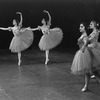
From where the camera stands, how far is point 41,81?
15.0ft

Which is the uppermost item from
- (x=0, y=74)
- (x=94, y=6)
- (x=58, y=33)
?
(x=94, y=6)

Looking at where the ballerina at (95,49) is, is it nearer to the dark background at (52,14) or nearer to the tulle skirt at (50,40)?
the tulle skirt at (50,40)

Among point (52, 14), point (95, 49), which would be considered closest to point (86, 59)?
point (95, 49)

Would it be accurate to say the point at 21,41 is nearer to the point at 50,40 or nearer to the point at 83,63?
the point at 50,40

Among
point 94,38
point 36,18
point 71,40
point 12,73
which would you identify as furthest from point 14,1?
point 94,38

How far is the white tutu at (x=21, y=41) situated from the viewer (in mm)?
5742

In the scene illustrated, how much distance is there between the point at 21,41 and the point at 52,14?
263 centimetres

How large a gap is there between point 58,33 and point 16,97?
101 inches

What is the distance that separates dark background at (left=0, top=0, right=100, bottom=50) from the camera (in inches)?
313

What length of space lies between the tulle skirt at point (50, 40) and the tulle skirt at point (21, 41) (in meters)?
0.32

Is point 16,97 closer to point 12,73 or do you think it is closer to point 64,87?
point 64,87

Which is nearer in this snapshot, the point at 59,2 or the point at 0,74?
the point at 0,74

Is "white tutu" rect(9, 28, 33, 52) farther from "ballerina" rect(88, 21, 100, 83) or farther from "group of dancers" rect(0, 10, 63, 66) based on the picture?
"ballerina" rect(88, 21, 100, 83)

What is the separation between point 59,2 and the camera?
8031 millimetres
